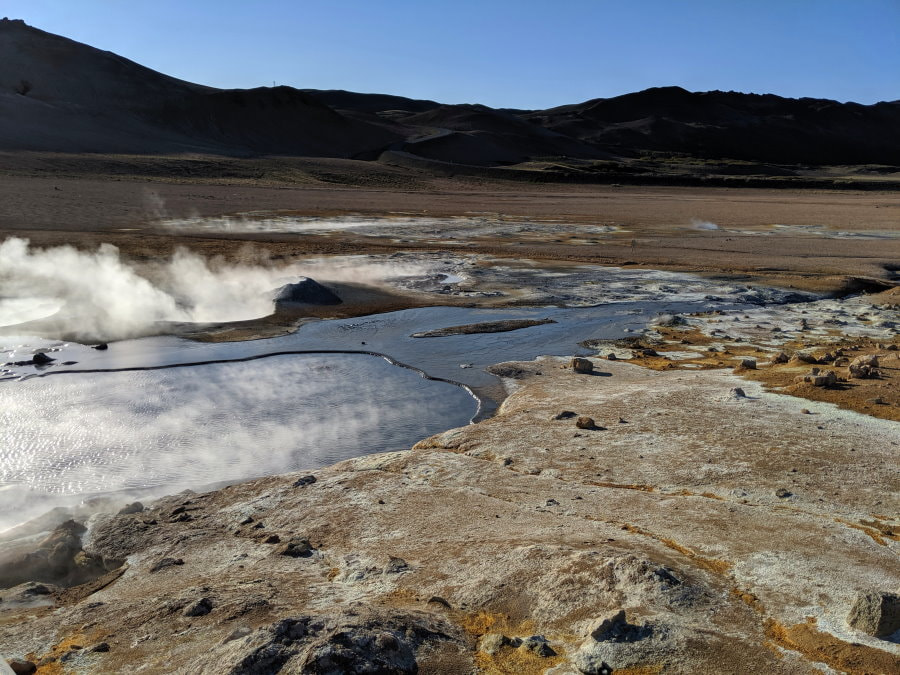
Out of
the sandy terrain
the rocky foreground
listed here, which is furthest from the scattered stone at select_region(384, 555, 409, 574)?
the sandy terrain

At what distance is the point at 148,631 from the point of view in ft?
12.3

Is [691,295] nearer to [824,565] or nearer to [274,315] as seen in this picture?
[274,315]

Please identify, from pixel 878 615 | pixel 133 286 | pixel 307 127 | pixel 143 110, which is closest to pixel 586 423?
pixel 878 615

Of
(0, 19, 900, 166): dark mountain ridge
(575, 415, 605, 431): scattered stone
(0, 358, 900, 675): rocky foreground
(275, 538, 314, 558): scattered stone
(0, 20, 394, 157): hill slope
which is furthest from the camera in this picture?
(0, 19, 900, 166): dark mountain ridge

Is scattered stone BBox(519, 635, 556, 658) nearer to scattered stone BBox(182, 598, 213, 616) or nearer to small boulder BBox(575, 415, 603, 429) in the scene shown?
scattered stone BBox(182, 598, 213, 616)

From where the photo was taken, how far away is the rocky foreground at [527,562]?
3.42 meters

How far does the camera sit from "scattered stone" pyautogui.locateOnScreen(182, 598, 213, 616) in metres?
3.81

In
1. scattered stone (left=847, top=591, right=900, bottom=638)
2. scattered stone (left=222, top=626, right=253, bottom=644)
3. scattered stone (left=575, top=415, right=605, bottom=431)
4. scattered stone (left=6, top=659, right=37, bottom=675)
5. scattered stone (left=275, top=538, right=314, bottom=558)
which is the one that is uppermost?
scattered stone (left=847, top=591, right=900, bottom=638)

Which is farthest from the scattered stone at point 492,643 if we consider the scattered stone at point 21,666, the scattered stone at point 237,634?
the scattered stone at point 21,666

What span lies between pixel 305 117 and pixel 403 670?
252ft

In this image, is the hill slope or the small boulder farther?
the hill slope

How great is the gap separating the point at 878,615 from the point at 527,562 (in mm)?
1596

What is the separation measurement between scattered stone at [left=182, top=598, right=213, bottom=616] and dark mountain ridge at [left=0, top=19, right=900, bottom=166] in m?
50.6

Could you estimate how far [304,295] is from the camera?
43.3 ft
